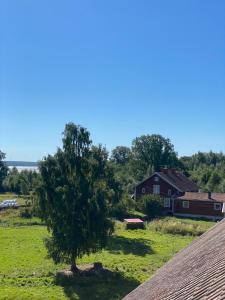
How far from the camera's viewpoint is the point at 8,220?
4959 cm

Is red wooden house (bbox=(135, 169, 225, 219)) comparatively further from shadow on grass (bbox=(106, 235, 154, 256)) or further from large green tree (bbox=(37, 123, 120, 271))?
large green tree (bbox=(37, 123, 120, 271))

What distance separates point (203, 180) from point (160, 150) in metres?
28.2

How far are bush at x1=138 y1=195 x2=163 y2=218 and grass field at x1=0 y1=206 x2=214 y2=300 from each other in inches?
335

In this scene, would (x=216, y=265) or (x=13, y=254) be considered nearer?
(x=216, y=265)

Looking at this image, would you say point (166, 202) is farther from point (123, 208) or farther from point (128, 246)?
point (128, 246)

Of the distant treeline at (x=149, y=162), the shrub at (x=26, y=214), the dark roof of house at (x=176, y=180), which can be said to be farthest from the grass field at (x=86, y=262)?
the distant treeline at (x=149, y=162)

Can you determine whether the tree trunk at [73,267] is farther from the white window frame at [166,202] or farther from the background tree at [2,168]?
the background tree at [2,168]

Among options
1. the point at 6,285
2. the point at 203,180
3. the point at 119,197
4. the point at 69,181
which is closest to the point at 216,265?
the point at 6,285

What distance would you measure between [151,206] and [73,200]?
2766 cm

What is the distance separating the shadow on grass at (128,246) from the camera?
32.0 metres

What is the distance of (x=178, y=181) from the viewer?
205ft

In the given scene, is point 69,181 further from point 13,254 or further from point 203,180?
point 203,180

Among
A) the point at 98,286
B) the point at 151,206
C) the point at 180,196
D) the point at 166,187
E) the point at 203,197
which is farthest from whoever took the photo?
the point at 166,187

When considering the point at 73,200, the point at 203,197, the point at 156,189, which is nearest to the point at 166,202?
the point at 156,189
